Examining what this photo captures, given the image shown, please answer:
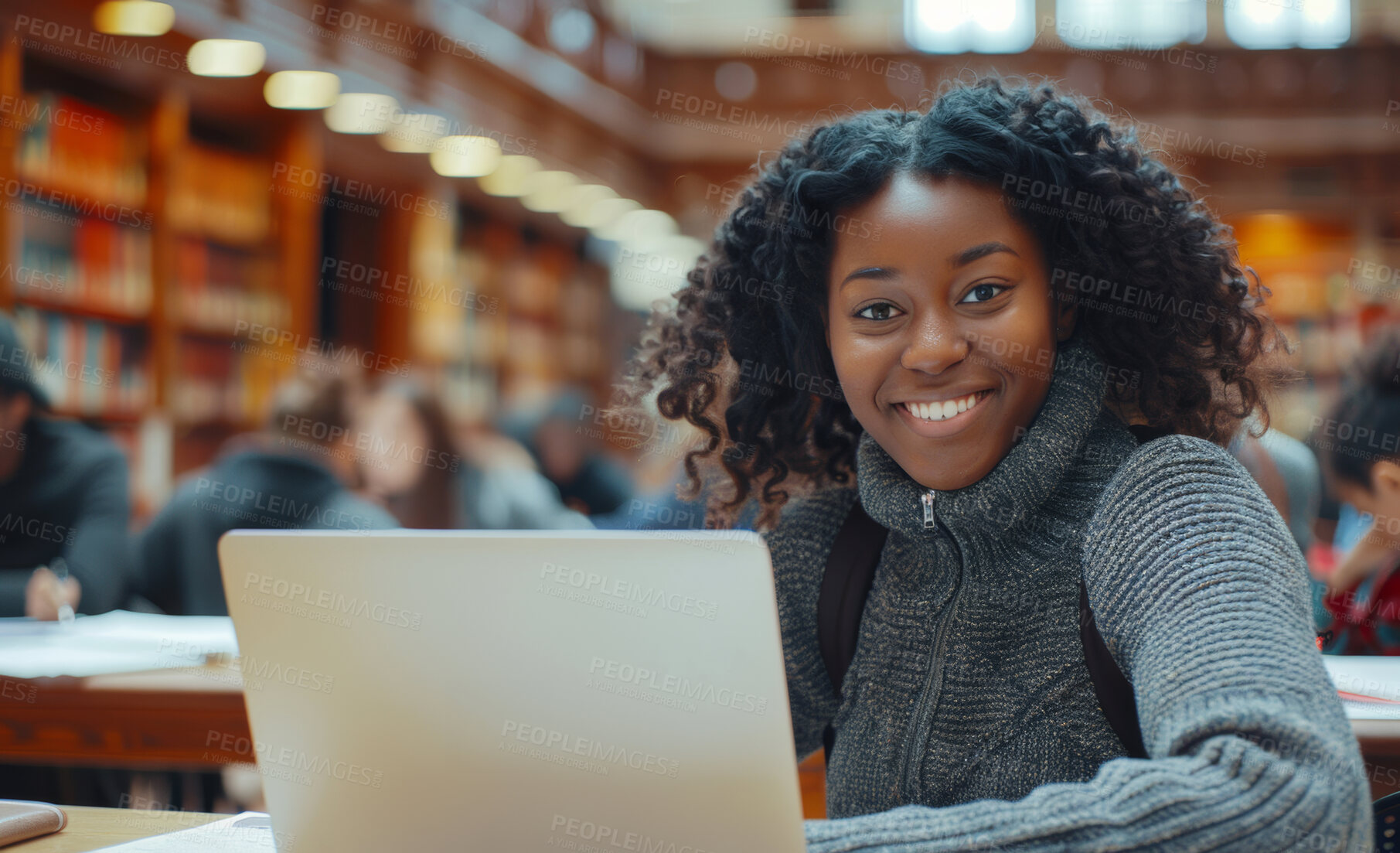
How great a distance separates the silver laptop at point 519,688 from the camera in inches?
27.9

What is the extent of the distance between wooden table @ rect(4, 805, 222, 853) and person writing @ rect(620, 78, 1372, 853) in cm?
64

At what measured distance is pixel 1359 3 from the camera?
25.3ft

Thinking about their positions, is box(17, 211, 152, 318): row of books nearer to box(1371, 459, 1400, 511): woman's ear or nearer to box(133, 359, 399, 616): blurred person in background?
box(133, 359, 399, 616): blurred person in background

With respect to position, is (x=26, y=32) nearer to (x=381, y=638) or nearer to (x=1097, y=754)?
(x=381, y=638)

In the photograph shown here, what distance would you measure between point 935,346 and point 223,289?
4.17m

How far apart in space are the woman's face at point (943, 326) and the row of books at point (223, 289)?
3755mm

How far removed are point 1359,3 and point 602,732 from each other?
29.0 feet

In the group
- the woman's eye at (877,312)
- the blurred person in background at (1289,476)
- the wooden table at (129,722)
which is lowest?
the wooden table at (129,722)

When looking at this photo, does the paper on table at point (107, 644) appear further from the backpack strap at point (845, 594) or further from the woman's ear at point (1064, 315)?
the woman's ear at point (1064, 315)

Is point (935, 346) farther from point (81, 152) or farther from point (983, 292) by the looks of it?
point (81, 152)

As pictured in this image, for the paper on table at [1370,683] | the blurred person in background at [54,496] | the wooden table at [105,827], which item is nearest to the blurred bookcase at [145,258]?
the blurred person in background at [54,496]

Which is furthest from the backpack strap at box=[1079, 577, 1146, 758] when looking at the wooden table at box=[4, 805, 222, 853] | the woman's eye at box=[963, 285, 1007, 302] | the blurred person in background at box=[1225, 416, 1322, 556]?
the blurred person in background at box=[1225, 416, 1322, 556]

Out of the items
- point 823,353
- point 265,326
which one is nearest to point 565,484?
point 265,326

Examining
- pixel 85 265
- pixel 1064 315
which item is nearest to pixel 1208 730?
pixel 1064 315
